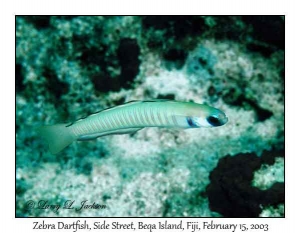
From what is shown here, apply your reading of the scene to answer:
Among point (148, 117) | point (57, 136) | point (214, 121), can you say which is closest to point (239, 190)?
point (214, 121)

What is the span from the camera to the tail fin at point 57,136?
→ 3717mm

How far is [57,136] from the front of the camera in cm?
377

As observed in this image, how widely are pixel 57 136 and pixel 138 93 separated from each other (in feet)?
7.89

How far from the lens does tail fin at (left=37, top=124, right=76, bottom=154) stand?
12.2 ft

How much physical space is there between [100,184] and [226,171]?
226cm

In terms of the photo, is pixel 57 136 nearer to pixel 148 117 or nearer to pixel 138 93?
pixel 148 117

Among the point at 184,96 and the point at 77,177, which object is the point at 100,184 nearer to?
the point at 77,177

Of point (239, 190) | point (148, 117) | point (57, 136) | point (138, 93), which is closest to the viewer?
point (148, 117)

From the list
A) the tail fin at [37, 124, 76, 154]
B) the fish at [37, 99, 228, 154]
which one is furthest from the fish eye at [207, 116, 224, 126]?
the tail fin at [37, 124, 76, 154]

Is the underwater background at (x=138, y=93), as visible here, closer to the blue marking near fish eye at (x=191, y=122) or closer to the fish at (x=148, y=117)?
the fish at (x=148, y=117)

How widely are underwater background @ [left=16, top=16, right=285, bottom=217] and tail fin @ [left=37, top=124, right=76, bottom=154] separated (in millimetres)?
1728

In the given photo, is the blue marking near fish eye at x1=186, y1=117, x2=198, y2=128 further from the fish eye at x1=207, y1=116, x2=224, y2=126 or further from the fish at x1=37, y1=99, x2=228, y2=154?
the fish eye at x1=207, y1=116, x2=224, y2=126

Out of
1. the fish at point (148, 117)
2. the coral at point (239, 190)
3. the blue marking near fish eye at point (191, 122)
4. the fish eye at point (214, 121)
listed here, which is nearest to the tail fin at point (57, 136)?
the fish at point (148, 117)
